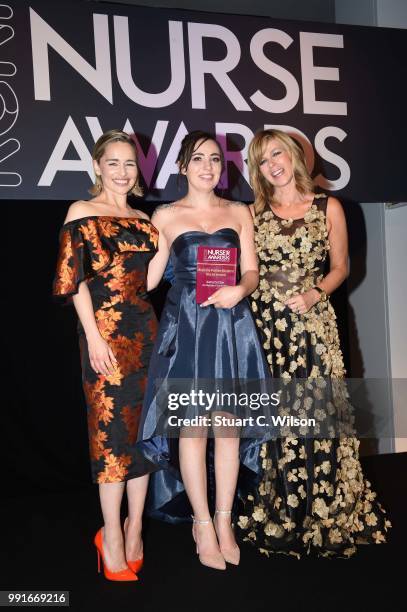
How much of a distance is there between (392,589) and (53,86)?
8.58 ft

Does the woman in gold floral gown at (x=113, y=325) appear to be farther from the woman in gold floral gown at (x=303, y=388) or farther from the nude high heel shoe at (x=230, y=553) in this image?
the woman in gold floral gown at (x=303, y=388)

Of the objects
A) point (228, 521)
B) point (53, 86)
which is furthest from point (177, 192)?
point (228, 521)

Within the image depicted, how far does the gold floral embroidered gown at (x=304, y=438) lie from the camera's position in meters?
2.48

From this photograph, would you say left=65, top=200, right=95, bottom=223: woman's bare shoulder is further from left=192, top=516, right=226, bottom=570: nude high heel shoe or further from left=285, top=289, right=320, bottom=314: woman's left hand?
left=192, top=516, right=226, bottom=570: nude high heel shoe

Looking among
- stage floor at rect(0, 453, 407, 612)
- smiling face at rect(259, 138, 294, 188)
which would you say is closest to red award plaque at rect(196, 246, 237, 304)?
smiling face at rect(259, 138, 294, 188)

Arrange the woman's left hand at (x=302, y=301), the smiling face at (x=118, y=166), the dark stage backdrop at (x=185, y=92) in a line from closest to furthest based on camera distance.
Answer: the smiling face at (x=118, y=166) → the woman's left hand at (x=302, y=301) → the dark stage backdrop at (x=185, y=92)

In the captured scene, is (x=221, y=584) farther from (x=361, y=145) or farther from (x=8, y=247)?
(x=361, y=145)

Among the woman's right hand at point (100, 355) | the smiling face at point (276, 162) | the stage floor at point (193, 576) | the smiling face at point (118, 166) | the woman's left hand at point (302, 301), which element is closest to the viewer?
the stage floor at point (193, 576)

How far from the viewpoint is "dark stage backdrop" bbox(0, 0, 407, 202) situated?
3031mm

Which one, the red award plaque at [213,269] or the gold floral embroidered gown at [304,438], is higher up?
the red award plaque at [213,269]

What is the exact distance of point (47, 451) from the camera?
3.72 meters

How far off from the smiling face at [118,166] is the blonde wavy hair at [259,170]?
55cm

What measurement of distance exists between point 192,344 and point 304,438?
0.60 metres

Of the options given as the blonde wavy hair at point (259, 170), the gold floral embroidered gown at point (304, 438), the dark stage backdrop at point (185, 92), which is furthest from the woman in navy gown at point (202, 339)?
the dark stage backdrop at point (185, 92)
